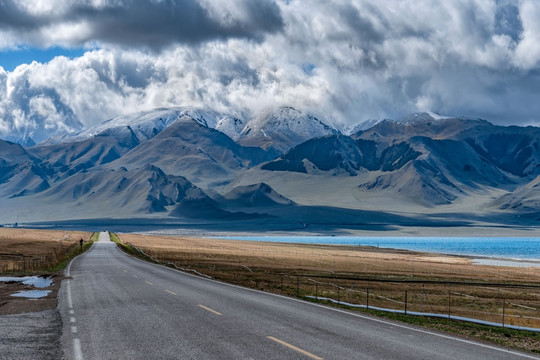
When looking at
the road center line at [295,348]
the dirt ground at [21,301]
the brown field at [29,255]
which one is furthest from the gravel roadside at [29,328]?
the brown field at [29,255]

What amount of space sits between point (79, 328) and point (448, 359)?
39.4 feet

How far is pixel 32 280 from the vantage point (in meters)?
42.8

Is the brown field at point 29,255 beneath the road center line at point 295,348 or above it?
beneath

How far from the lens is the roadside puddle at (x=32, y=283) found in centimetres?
3284

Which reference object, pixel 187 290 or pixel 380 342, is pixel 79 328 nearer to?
pixel 380 342

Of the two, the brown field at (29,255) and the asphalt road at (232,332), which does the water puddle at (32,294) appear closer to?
the asphalt road at (232,332)

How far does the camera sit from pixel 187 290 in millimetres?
34781

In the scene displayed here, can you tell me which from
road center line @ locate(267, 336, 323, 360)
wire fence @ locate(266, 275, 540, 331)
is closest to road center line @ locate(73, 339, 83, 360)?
road center line @ locate(267, 336, 323, 360)

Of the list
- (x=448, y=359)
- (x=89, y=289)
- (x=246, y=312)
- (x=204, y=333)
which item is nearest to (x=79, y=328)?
(x=204, y=333)

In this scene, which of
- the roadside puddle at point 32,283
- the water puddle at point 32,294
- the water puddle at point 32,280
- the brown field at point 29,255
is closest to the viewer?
the water puddle at point 32,294

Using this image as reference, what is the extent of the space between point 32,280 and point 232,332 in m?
26.6

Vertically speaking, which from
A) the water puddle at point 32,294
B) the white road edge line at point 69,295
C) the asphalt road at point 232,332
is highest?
the asphalt road at point 232,332

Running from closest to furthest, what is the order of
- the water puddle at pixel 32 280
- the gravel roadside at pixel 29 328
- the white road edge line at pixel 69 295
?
the gravel roadside at pixel 29 328 → the white road edge line at pixel 69 295 → the water puddle at pixel 32 280

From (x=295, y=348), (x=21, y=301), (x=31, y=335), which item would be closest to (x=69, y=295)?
(x=21, y=301)
